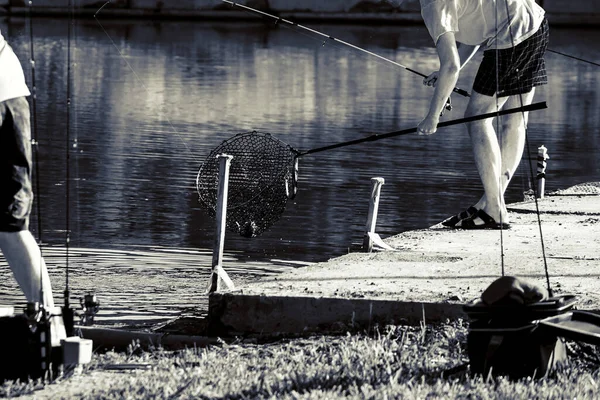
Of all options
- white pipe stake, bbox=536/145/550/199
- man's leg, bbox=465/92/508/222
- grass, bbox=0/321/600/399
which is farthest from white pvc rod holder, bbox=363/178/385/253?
white pipe stake, bbox=536/145/550/199

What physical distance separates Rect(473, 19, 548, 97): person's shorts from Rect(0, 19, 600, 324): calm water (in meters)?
2.07

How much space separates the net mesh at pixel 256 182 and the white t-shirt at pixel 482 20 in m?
1.30

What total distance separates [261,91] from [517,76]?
59.6ft

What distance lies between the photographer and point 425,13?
29.9ft

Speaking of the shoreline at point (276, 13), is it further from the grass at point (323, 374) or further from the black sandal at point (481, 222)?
the grass at point (323, 374)

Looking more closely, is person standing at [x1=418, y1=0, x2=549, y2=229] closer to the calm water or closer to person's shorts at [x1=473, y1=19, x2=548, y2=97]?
person's shorts at [x1=473, y1=19, x2=548, y2=97]

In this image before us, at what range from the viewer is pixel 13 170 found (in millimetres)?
5953

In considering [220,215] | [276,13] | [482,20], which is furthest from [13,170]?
[276,13]

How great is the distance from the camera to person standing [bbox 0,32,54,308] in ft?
19.6

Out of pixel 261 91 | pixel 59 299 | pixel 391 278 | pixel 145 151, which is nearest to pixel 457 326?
pixel 391 278

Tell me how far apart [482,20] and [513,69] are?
17.0 inches

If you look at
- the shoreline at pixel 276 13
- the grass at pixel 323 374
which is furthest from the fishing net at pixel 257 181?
the shoreline at pixel 276 13

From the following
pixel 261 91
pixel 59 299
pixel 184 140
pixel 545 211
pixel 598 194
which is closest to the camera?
pixel 59 299

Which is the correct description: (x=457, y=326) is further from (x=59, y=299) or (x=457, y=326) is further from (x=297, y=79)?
(x=297, y=79)
